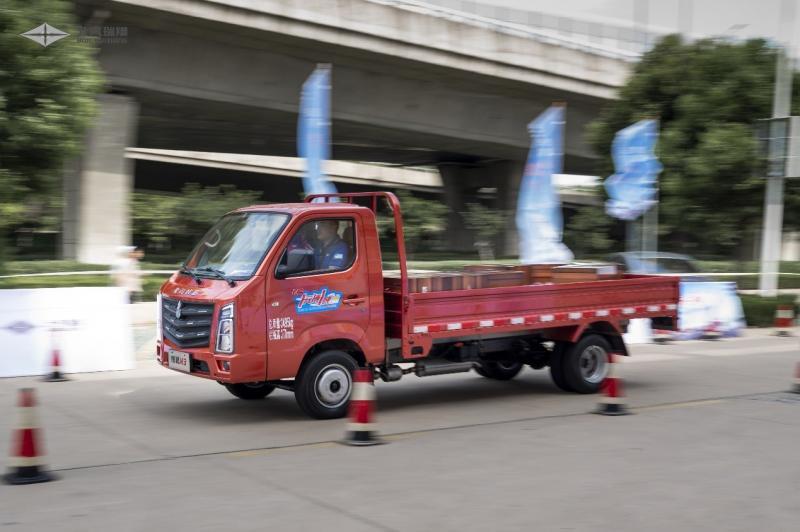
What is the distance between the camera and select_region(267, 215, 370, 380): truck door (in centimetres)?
920

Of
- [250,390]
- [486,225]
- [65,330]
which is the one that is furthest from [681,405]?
[486,225]

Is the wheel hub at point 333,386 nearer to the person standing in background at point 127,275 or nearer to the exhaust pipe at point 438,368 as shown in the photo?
the exhaust pipe at point 438,368

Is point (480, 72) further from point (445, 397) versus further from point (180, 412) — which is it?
point (180, 412)

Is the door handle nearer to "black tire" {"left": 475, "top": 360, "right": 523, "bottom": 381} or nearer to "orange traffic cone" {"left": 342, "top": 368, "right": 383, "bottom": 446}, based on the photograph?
"orange traffic cone" {"left": 342, "top": 368, "right": 383, "bottom": 446}

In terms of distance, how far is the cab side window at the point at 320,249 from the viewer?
937cm

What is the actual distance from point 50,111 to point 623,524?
513 inches

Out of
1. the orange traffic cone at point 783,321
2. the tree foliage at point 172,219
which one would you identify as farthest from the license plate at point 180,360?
the tree foliage at point 172,219

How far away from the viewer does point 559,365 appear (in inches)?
458

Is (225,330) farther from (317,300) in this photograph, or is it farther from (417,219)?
(417,219)

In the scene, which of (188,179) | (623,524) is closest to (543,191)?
(623,524)

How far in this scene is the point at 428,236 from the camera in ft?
124

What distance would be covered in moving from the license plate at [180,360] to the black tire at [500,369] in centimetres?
462

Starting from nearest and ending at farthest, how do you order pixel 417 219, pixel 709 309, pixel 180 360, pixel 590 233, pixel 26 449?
pixel 26 449
pixel 180 360
pixel 709 309
pixel 417 219
pixel 590 233

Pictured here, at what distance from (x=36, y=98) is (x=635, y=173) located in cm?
1319
